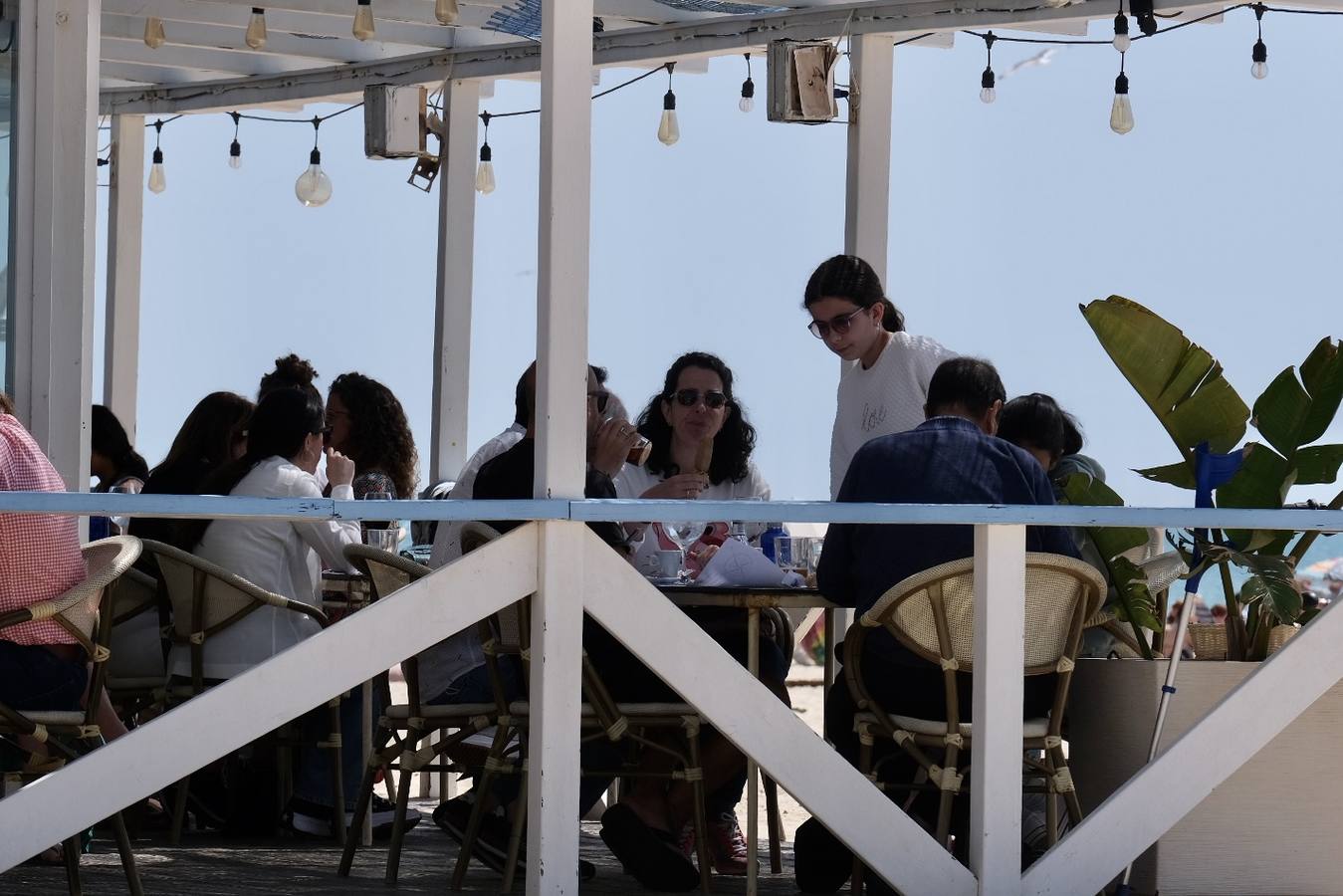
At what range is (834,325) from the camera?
594 cm

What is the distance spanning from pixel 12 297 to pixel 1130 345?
2.84 metres

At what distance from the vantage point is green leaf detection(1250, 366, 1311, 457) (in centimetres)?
470

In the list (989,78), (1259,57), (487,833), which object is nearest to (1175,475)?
(487,833)

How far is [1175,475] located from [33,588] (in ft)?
8.32

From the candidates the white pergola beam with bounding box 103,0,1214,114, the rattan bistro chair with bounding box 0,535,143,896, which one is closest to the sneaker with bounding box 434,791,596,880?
the rattan bistro chair with bounding box 0,535,143,896

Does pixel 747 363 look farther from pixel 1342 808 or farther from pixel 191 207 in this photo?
pixel 1342 808

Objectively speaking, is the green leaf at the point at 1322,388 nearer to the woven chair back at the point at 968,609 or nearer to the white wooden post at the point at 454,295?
the woven chair back at the point at 968,609

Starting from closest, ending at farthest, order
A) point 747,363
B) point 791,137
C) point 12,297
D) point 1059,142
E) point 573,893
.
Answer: point 573,893 → point 12,297 → point 747,363 → point 791,137 → point 1059,142

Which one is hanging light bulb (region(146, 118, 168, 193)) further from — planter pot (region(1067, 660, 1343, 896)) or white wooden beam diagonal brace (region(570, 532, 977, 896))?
planter pot (region(1067, 660, 1343, 896))

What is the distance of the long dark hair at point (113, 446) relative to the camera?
6.94 meters

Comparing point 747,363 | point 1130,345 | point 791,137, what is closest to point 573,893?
point 1130,345

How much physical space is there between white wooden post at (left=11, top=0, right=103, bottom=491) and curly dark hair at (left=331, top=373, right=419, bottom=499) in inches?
68.5

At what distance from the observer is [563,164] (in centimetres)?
417

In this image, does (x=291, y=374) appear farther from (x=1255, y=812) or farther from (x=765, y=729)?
(x=1255, y=812)
